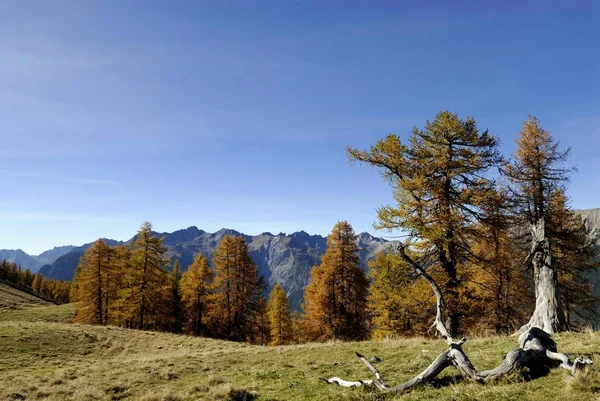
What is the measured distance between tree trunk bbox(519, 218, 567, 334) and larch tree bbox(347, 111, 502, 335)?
2798 mm

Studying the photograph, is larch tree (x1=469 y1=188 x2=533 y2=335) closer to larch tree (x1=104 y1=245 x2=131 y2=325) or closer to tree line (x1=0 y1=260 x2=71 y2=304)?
larch tree (x1=104 y1=245 x2=131 y2=325)

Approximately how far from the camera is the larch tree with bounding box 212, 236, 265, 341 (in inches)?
1609

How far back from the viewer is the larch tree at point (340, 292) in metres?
35.5

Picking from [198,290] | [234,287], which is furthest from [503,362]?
[198,290]

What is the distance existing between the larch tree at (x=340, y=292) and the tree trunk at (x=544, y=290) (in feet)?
67.2

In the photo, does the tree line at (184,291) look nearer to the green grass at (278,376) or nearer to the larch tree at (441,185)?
the green grass at (278,376)

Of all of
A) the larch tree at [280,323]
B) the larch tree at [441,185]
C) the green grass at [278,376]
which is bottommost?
the larch tree at [280,323]

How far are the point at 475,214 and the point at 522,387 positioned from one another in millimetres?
12722

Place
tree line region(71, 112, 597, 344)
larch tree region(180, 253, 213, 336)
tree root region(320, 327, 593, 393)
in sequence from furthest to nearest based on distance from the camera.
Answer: larch tree region(180, 253, 213, 336) → tree line region(71, 112, 597, 344) → tree root region(320, 327, 593, 393)

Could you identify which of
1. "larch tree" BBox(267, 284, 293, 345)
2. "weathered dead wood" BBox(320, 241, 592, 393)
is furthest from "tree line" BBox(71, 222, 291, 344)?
"weathered dead wood" BBox(320, 241, 592, 393)

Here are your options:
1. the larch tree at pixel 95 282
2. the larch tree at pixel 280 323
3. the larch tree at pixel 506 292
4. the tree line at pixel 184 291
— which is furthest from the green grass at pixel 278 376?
the larch tree at pixel 280 323

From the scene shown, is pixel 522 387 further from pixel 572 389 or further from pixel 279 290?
pixel 279 290

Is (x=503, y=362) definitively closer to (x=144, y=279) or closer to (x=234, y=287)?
(x=234, y=287)

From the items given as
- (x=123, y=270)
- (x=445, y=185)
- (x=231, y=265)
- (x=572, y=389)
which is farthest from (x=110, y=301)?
(x=572, y=389)
